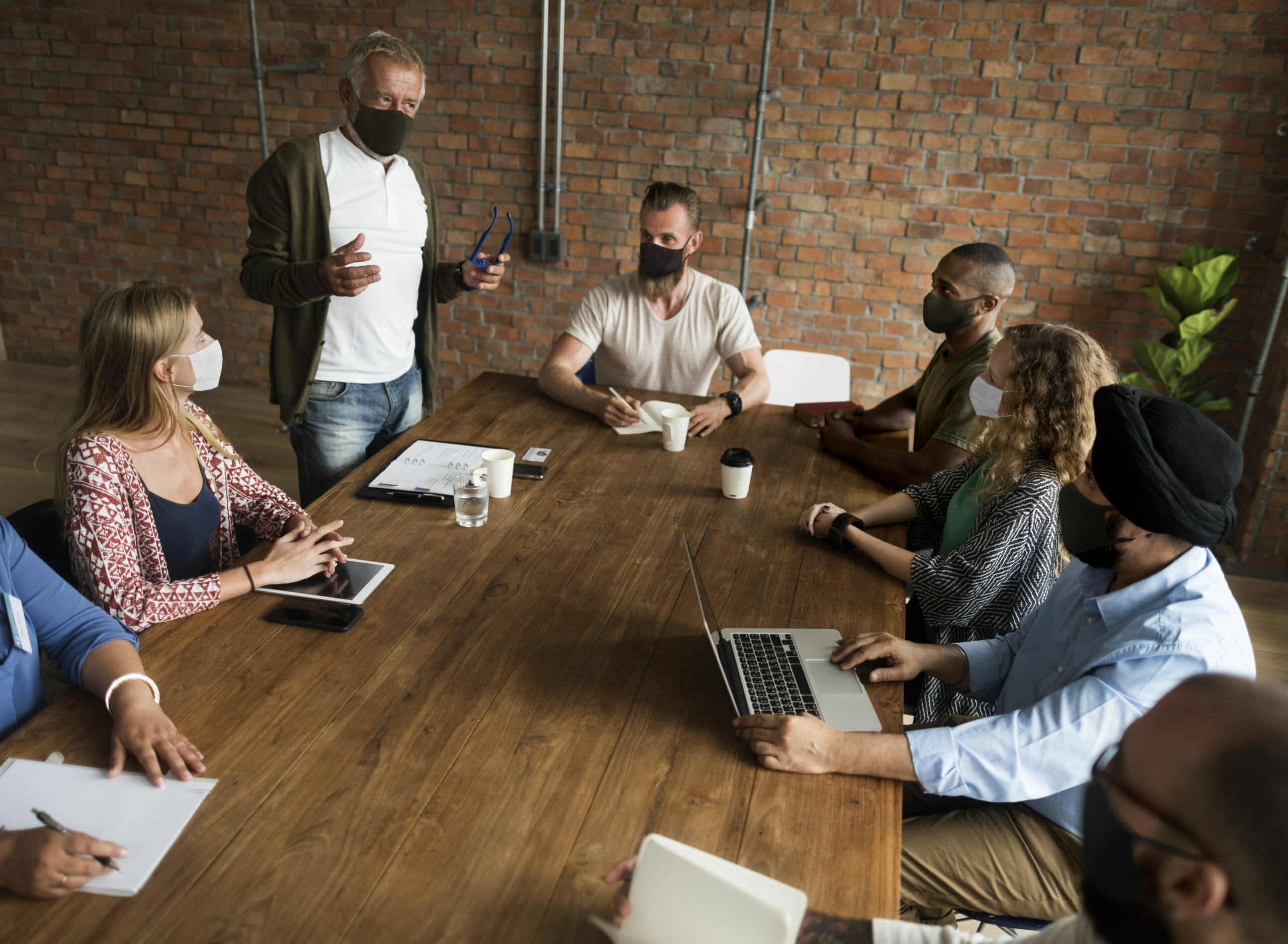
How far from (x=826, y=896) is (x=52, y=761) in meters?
1.05

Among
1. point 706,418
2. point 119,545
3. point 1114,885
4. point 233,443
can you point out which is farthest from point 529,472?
point 233,443

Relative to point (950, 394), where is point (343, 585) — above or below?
below

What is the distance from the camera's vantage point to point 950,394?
2568 millimetres

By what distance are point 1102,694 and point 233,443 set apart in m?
4.15

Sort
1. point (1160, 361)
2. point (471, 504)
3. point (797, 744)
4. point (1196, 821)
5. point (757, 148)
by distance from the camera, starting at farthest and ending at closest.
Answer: point (757, 148)
point (1160, 361)
point (471, 504)
point (797, 744)
point (1196, 821)

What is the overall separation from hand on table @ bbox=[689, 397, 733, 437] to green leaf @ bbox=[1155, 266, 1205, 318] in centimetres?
215

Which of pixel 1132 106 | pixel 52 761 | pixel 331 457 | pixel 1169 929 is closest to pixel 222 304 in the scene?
pixel 331 457

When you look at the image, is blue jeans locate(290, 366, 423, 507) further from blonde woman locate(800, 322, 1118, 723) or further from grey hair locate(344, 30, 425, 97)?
blonde woman locate(800, 322, 1118, 723)

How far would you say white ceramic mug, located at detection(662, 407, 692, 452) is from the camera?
2527 mm

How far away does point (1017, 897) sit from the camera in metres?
1.49

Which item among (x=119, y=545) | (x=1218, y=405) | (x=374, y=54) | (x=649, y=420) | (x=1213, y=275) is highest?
(x=374, y=54)

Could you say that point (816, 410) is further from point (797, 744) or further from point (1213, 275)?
point (1213, 275)

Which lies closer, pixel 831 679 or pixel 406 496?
pixel 831 679

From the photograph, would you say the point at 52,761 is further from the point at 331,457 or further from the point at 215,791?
the point at 331,457
